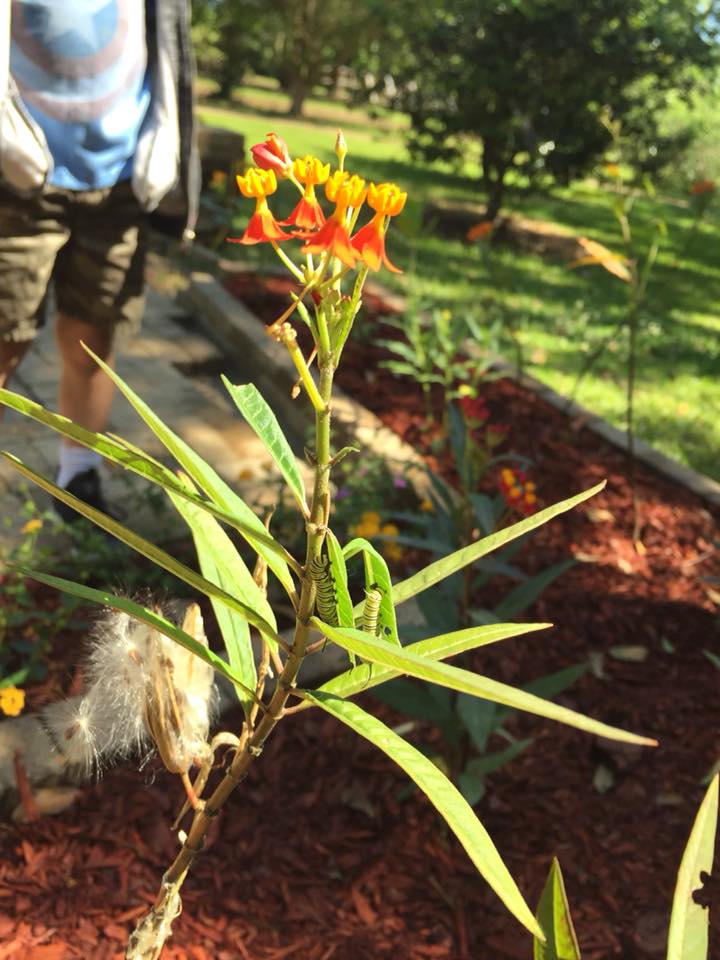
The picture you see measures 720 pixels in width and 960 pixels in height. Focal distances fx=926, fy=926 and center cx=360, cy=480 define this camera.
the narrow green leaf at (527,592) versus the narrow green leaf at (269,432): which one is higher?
the narrow green leaf at (269,432)

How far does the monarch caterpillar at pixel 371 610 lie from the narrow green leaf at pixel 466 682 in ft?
0.19

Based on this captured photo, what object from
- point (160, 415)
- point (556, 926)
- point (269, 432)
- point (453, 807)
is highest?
point (269, 432)

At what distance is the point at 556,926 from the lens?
95cm

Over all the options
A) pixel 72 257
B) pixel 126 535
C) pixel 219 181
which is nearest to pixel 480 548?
pixel 126 535

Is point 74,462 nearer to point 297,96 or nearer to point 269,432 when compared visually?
point 269,432

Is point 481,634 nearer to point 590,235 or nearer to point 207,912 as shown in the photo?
point 207,912

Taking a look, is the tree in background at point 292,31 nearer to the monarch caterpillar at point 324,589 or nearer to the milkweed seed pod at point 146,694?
the milkweed seed pod at point 146,694

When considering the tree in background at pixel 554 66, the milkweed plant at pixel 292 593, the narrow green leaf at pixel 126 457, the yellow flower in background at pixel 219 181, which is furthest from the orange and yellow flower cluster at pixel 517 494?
the tree in background at pixel 554 66

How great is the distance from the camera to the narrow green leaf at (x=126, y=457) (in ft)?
2.52

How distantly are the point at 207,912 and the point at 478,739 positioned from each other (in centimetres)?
58

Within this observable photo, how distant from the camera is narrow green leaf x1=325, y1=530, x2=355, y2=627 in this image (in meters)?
0.84

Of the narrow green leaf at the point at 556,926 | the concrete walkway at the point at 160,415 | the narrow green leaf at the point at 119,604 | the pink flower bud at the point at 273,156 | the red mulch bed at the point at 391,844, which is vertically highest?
the pink flower bud at the point at 273,156

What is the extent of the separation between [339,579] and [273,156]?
39cm

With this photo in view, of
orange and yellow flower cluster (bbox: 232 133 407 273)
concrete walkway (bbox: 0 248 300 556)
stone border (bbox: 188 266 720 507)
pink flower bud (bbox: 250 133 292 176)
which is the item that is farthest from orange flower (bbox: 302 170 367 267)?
stone border (bbox: 188 266 720 507)
